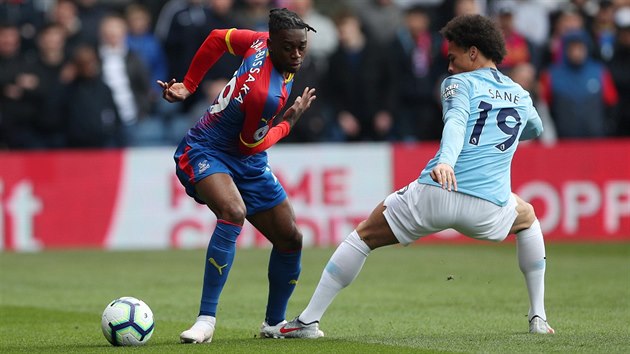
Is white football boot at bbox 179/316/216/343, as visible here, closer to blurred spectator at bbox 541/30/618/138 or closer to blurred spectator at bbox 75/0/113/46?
blurred spectator at bbox 75/0/113/46

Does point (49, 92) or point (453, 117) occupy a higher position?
point (453, 117)

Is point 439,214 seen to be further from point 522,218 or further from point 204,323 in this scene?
point 204,323

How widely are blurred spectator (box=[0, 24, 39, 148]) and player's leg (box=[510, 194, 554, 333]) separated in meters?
11.4

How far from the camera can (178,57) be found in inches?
739

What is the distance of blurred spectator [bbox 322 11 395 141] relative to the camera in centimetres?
1883

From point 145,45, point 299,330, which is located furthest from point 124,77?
point 299,330

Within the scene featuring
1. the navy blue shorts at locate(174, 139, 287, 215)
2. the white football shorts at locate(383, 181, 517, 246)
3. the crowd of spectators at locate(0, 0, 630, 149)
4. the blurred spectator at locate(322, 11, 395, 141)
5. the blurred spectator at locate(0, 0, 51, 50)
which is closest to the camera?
the white football shorts at locate(383, 181, 517, 246)

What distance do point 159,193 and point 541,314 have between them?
9.87m

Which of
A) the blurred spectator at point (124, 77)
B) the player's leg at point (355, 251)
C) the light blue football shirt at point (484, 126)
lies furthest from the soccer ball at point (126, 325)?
the blurred spectator at point (124, 77)

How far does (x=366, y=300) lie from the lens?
1144 centimetres

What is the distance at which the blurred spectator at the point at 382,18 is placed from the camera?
19.9 meters

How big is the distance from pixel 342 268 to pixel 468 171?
1.06m

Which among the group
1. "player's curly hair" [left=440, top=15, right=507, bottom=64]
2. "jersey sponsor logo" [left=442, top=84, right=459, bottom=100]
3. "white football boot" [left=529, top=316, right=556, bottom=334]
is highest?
"player's curly hair" [left=440, top=15, right=507, bottom=64]

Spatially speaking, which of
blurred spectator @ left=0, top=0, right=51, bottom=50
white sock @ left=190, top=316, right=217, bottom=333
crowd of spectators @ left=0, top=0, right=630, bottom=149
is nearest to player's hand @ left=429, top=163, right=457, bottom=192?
white sock @ left=190, top=316, right=217, bottom=333
